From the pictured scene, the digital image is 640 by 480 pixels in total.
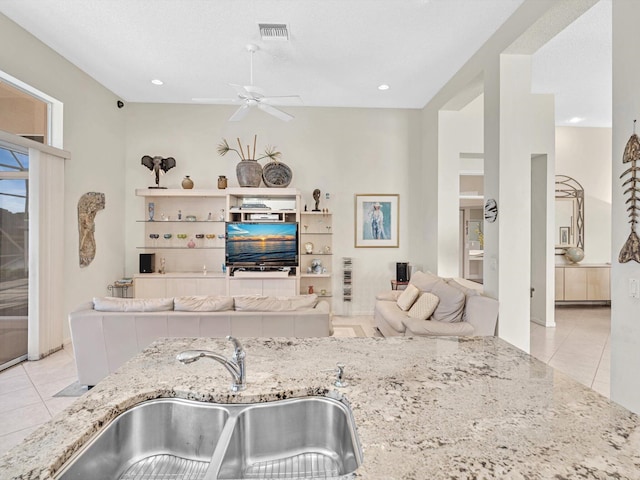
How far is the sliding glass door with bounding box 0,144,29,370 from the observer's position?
3.80 meters

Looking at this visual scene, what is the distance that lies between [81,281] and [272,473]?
4786mm

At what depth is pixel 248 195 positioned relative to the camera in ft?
19.4

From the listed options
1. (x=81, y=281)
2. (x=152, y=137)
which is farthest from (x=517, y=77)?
(x=81, y=281)

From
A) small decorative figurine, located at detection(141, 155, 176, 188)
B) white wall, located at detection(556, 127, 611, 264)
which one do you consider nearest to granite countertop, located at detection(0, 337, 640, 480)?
small decorative figurine, located at detection(141, 155, 176, 188)

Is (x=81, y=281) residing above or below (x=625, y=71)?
below

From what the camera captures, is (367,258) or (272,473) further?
(367,258)

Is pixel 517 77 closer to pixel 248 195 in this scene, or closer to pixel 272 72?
pixel 272 72

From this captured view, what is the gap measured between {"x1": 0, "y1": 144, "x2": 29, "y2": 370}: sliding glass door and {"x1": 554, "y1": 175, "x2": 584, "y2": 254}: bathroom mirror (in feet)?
26.1

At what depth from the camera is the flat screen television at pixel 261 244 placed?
5.85m

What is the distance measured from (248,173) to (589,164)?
6093mm

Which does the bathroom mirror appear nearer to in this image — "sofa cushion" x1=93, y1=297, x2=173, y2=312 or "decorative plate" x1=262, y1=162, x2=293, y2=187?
"decorative plate" x1=262, y1=162, x2=293, y2=187

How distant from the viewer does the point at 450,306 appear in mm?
3756

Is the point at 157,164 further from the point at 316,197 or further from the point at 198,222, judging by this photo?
the point at 316,197

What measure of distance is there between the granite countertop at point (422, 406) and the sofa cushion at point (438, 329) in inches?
73.3
